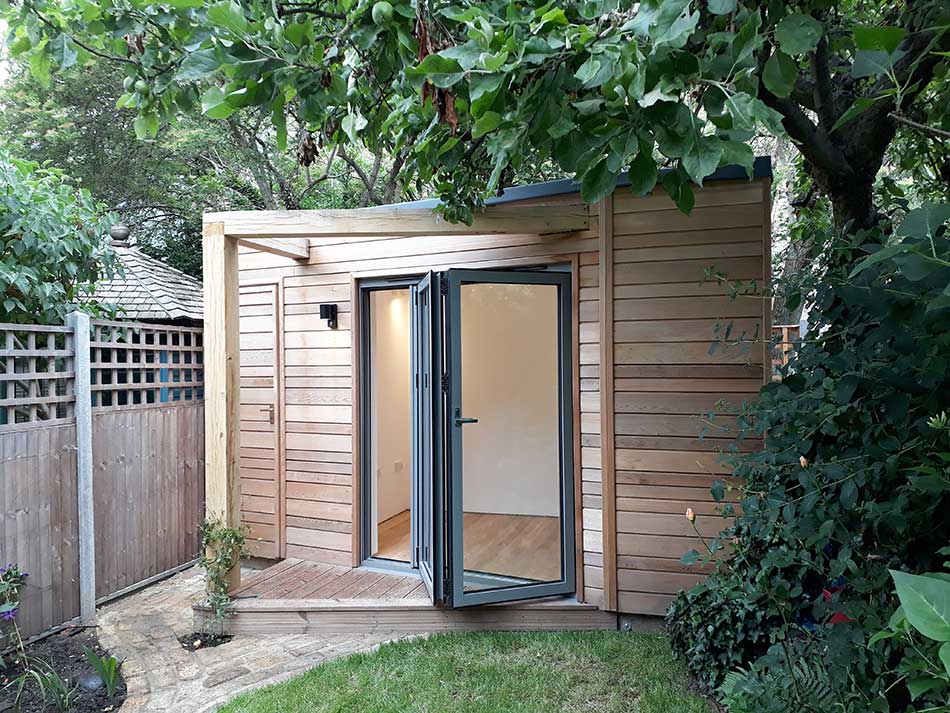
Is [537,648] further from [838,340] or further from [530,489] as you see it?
[838,340]

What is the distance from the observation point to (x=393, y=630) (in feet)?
11.4

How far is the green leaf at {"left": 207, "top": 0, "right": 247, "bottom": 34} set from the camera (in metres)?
1.30

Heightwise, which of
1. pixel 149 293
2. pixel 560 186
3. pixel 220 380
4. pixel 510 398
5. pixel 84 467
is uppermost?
pixel 560 186

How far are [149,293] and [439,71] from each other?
600 cm

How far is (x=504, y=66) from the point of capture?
3.92 ft

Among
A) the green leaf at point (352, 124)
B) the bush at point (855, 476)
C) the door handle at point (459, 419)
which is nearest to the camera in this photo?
the bush at point (855, 476)

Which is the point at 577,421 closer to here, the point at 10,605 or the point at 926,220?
the point at 926,220

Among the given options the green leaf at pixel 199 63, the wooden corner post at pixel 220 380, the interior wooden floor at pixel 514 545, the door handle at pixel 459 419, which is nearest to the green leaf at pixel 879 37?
the green leaf at pixel 199 63

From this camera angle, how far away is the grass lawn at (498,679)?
2.61 metres

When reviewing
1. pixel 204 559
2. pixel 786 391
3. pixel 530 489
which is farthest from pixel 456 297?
pixel 204 559

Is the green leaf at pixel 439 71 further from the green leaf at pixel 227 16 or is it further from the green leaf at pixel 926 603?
the green leaf at pixel 926 603

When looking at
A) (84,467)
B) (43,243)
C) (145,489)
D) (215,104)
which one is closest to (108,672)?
(84,467)

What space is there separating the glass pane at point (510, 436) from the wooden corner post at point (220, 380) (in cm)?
129

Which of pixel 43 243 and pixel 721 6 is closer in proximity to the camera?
pixel 721 6
